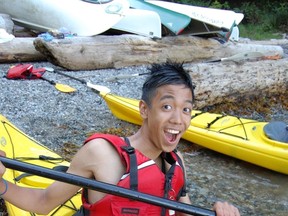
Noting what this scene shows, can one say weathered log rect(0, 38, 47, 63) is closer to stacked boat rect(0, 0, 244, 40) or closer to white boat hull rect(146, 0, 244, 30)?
stacked boat rect(0, 0, 244, 40)

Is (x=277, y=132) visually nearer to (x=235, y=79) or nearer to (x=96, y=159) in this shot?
(x=235, y=79)

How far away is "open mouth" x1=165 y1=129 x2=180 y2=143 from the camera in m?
1.60

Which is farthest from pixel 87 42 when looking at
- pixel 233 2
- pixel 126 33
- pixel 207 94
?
pixel 233 2

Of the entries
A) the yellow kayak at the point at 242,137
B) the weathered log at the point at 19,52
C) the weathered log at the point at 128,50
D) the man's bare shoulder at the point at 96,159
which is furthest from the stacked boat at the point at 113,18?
the man's bare shoulder at the point at 96,159

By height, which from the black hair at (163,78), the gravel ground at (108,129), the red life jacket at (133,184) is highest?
the black hair at (163,78)

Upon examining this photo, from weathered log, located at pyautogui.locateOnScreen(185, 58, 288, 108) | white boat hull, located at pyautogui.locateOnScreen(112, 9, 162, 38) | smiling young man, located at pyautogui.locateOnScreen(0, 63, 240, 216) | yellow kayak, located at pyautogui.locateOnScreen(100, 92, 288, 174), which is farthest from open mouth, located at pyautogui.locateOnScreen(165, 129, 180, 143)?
white boat hull, located at pyautogui.locateOnScreen(112, 9, 162, 38)

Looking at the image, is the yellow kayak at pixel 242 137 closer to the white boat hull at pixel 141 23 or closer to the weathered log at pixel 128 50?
the weathered log at pixel 128 50

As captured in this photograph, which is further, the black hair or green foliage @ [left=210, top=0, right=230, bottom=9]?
green foliage @ [left=210, top=0, right=230, bottom=9]

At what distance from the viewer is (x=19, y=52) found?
20.8ft

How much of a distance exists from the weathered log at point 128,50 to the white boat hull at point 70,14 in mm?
341

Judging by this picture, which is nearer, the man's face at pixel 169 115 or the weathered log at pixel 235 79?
Result: the man's face at pixel 169 115

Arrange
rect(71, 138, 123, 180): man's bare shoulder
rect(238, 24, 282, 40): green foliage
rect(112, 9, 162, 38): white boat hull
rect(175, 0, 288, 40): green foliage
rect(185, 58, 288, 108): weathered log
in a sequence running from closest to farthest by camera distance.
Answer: rect(71, 138, 123, 180): man's bare shoulder, rect(185, 58, 288, 108): weathered log, rect(112, 9, 162, 38): white boat hull, rect(238, 24, 282, 40): green foliage, rect(175, 0, 288, 40): green foliage

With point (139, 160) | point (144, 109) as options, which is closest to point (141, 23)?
point (144, 109)

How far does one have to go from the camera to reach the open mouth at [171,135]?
160 centimetres
